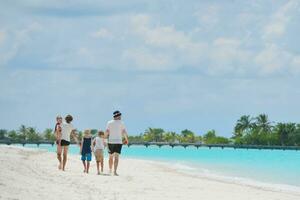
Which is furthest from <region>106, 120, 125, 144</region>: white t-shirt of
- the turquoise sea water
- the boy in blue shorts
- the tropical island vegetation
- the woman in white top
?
the tropical island vegetation

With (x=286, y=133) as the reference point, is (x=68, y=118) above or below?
below

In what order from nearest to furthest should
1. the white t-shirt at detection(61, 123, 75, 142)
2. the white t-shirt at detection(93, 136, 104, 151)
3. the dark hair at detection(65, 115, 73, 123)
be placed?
the white t-shirt at detection(61, 123, 75, 142) → the dark hair at detection(65, 115, 73, 123) → the white t-shirt at detection(93, 136, 104, 151)

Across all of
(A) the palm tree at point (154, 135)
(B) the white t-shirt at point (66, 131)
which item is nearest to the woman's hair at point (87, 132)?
(B) the white t-shirt at point (66, 131)

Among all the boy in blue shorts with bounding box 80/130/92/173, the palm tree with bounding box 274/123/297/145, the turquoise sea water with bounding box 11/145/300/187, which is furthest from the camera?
the palm tree with bounding box 274/123/297/145

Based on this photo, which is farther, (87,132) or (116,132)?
(87,132)

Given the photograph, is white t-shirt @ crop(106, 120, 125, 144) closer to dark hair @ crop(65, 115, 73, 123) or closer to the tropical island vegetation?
dark hair @ crop(65, 115, 73, 123)

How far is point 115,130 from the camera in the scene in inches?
618

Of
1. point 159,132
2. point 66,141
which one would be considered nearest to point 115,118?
point 66,141

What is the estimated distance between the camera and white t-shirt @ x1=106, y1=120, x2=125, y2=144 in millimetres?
15703

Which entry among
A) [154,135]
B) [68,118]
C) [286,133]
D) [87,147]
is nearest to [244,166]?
[87,147]

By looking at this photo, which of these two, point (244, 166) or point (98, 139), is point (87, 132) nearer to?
point (98, 139)

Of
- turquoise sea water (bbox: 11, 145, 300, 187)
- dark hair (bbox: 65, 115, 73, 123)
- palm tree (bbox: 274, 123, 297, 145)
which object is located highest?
palm tree (bbox: 274, 123, 297, 145)

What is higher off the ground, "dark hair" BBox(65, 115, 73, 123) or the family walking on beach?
"dark hair" BBox(65, 115, 73, 123)

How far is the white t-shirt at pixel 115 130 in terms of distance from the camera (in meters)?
15.7
